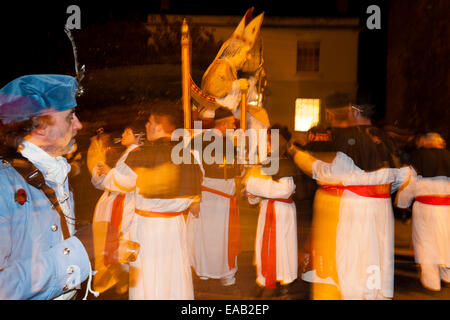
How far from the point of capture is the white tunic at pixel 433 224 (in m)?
3.46

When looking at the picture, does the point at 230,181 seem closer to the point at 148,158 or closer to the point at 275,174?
the point at 275,174

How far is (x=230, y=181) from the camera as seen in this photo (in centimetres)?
376

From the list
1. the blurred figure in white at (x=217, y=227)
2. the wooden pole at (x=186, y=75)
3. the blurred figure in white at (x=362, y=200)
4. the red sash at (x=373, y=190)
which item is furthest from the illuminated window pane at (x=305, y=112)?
the wooden pole at (x=186, y=75)

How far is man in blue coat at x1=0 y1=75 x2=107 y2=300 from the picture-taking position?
1.10 m

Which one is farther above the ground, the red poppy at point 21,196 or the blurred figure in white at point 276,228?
the red poppy at point 21,196

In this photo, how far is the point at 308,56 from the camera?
12.5 metres

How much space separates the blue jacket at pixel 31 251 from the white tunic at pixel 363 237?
2307 mm

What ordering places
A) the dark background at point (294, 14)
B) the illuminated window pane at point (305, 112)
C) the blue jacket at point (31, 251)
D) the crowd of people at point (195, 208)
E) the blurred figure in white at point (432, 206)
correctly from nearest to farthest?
the blue jacket at point (31, 251), the crowd of people at point (195, 208), the blurred figure in white at point (432, 206), the dark background at point (294, 14), the illuminated window pane at point (305, 112)

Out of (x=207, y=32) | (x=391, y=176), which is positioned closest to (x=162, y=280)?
(x=391, y=176)

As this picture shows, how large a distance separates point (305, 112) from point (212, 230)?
9663mm

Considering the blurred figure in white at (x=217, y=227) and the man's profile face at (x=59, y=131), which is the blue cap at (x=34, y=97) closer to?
the man's profile face at (x=59, y=131)

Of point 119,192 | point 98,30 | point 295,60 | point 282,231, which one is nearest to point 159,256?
point 119,192

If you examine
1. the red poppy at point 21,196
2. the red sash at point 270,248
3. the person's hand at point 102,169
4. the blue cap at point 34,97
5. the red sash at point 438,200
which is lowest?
the red sash at point 270,248

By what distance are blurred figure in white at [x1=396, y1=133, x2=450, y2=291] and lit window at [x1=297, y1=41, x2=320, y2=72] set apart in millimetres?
9653
